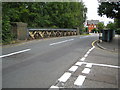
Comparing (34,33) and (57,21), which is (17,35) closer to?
(34,33)

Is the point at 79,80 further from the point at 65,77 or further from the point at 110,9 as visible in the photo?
the point at 110,9

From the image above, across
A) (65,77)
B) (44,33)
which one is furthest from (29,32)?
(65,77)

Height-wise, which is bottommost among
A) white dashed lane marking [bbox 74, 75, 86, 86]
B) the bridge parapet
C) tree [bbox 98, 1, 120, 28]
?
white dashed lane marking [bbox 74, 75, 86, 86]

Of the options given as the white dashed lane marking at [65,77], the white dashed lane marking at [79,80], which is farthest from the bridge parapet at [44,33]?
the white dashed lane marking at [79,80]

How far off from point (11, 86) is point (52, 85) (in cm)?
116

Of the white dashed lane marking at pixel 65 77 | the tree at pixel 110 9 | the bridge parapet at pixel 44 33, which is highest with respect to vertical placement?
the tree at pixel 110 9

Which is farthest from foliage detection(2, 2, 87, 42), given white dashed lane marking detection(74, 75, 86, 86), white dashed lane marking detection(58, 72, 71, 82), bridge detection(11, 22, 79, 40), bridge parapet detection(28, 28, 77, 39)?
A: white dashed lane marking detection(74, 75, 86, 86)

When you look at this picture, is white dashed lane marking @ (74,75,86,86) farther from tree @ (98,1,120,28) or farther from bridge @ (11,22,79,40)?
tree @ (98,1,120,28)

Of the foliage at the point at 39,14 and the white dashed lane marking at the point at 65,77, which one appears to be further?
the foliage at the point at 39,14

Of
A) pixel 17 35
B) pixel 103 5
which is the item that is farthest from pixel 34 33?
pixel 103 5

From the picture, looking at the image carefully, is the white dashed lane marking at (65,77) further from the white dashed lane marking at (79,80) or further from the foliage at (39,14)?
the foliage at (39,14)

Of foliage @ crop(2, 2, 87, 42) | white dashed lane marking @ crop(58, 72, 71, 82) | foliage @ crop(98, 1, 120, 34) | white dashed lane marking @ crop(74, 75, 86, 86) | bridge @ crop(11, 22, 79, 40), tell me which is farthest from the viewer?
foliage @ crop(2, 2, 87, 42)

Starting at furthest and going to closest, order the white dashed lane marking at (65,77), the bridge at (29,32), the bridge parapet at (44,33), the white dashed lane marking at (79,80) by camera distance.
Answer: the bridge parapet at (44,33), the bridge at (29,32), the white dashed lane marking at (65,77), the white dashed lane marking at (79,80)

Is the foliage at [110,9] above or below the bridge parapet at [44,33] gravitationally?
above
